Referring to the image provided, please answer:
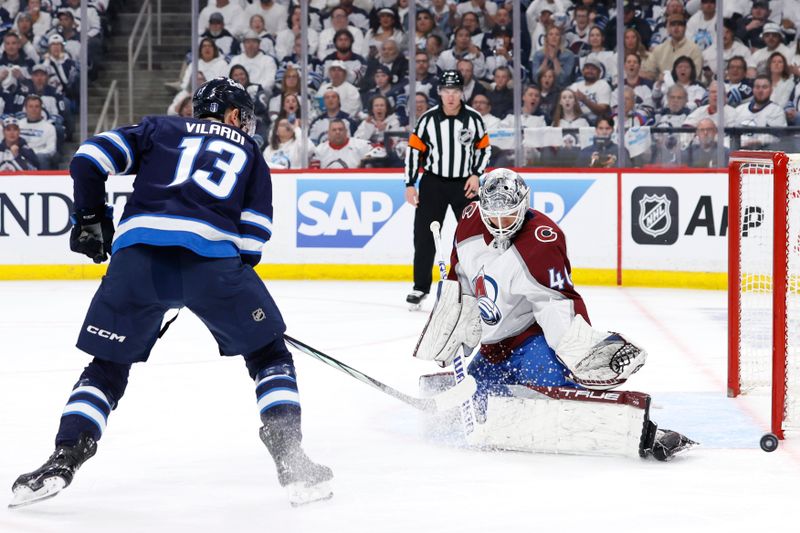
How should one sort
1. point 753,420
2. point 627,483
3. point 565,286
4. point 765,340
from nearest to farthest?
point 627,483 → point 565,286 → point 753,420 → point 765,340

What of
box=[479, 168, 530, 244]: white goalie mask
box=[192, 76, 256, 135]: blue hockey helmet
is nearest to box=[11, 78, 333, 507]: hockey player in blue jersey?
box=[192, 76, 256, 135]: blue hockey helmet

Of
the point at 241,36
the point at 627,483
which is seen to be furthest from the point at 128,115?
the point at 627,483

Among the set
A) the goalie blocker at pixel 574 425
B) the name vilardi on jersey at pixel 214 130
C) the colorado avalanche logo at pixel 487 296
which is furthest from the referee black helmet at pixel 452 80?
the name vilardi on jersey at pixel 214 130

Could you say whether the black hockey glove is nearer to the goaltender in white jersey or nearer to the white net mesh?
the goaltender in white jersey

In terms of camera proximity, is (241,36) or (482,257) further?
(241,36)

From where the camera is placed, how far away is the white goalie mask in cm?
332

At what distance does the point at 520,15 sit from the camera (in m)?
8.52

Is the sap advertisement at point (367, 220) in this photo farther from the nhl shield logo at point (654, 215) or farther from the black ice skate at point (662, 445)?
the black ice skate at point (662, 445)

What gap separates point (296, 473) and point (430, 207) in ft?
14.2

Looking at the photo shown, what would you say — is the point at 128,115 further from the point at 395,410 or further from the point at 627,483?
the point at 627,483

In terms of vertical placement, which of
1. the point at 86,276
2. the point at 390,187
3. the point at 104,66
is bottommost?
the point at 86,276

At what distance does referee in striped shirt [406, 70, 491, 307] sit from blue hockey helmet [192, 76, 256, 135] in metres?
3.99

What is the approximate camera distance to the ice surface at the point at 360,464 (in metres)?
2.66

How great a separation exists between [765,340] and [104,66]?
18.3 feet
